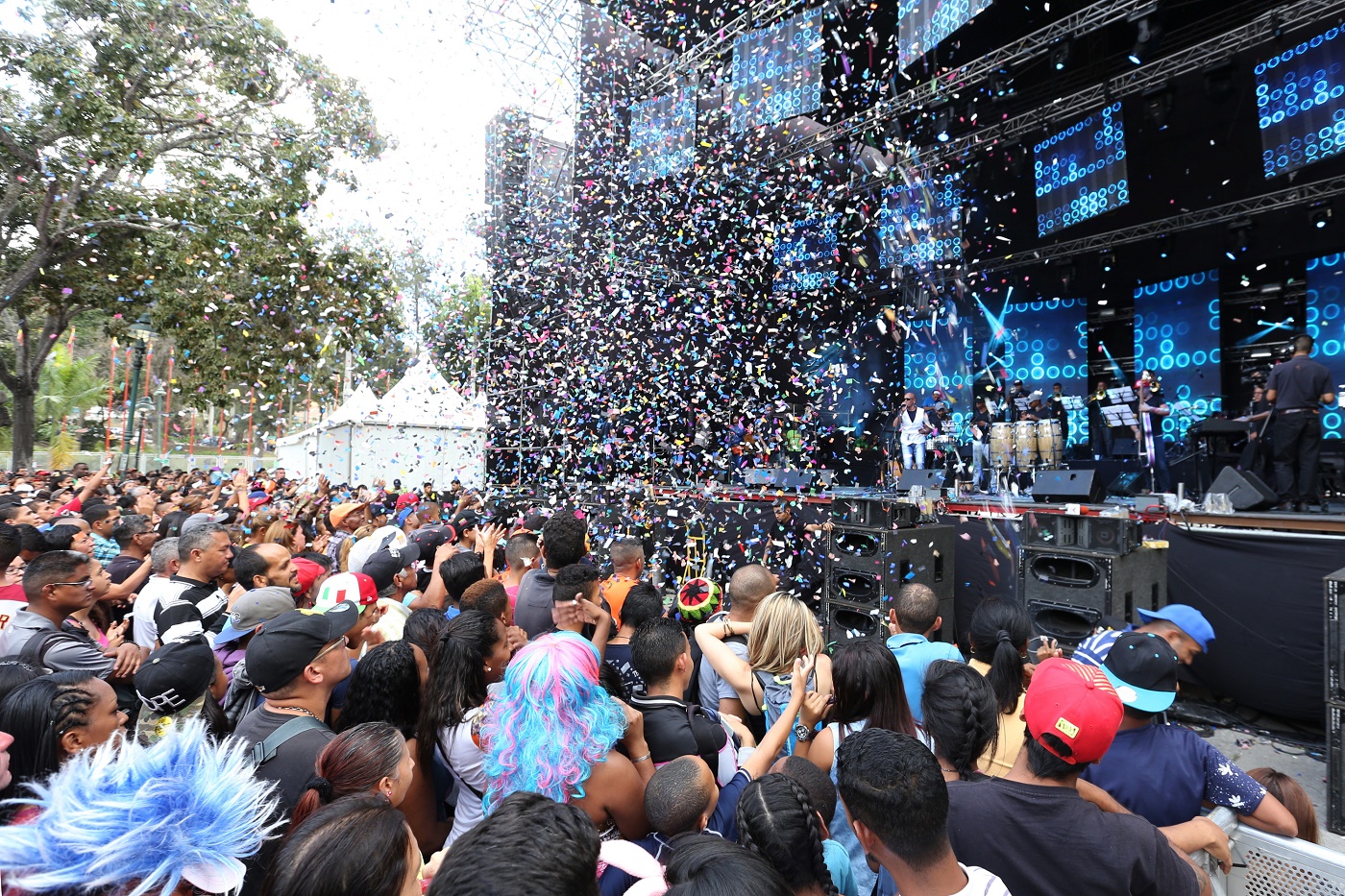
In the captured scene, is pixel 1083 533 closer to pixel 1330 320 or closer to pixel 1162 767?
pixel 1162 767

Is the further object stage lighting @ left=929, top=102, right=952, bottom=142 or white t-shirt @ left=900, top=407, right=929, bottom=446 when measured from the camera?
white t-shirt @ left=900, top=407, right=929, bottom=446

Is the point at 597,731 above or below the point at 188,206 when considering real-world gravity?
below

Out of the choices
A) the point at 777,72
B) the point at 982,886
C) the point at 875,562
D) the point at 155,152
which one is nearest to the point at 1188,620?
the point at 982,886

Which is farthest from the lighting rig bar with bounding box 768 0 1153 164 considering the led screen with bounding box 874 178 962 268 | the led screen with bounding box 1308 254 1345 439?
the led screen with bounding box 1308 254 1345 439

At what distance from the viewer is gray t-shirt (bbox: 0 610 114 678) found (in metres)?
2.53

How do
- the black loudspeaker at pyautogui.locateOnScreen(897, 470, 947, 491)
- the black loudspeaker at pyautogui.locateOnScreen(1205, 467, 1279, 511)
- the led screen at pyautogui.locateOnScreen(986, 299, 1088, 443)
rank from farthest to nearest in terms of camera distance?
the led screen at pyautogui.locateOnScreen(986, 299, 1088, 443) < the black loudspeaker at pyautogui.locateOnScreen(897, 470, 947, 491) < the black loudspeaker at pyautogui.locateOnScreen(1205, 467, 1279, 511)

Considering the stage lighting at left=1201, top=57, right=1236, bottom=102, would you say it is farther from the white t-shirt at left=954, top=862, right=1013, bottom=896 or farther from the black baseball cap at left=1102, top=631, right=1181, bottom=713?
the white t-shirt at left=954, top=862, right=1013, bottom=896

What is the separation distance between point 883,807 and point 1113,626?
345 centimetres

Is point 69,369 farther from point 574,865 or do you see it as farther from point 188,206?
point 574,865

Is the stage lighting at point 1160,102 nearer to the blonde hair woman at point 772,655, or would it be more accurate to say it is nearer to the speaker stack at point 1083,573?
the speaker stack at point 1083,573

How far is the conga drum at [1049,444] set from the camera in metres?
10.4

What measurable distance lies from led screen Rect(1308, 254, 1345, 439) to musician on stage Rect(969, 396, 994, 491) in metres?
4.72

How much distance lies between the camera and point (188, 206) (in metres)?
11.1

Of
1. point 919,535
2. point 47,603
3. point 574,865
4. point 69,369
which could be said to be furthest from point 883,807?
point 69,369
